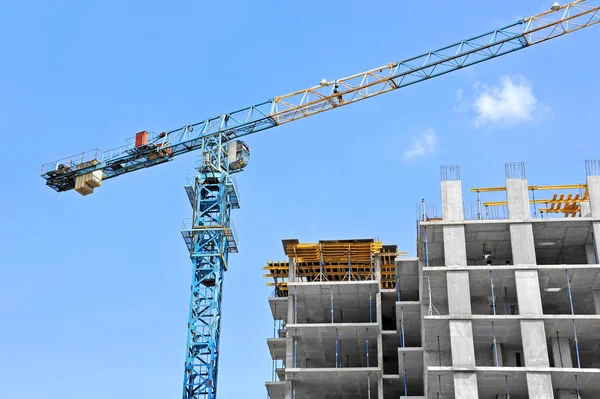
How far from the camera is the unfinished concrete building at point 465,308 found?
159ft

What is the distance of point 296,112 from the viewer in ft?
260

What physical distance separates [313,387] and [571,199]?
19.7 metres

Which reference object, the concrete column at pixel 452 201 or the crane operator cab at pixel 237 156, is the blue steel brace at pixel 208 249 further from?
the concrete column at pixel 452 201

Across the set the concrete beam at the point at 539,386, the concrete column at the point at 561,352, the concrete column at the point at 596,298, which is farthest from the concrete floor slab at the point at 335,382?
the concrete column at the point at 596,298

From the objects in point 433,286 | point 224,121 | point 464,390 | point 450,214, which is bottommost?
point 464,390

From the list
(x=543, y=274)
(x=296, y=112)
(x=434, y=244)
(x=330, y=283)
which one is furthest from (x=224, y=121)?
(x=543, y=274)

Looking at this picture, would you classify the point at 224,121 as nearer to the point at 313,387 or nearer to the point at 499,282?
the point at 313,387

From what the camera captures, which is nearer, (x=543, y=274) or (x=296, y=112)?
(x=543, y=274)

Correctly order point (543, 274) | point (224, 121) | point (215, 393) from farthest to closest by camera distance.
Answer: point (224, 121) < point (215, 393) < point (543, 274)

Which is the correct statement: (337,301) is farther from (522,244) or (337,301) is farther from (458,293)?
(522,244)

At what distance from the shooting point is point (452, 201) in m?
52.6

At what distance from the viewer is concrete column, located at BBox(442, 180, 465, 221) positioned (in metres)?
52.2

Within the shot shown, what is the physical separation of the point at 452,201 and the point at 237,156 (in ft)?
94.9

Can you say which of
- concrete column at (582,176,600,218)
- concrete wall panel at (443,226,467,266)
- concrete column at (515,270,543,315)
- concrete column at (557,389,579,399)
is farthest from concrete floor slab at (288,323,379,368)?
concrete column at (582,176,600,218)
